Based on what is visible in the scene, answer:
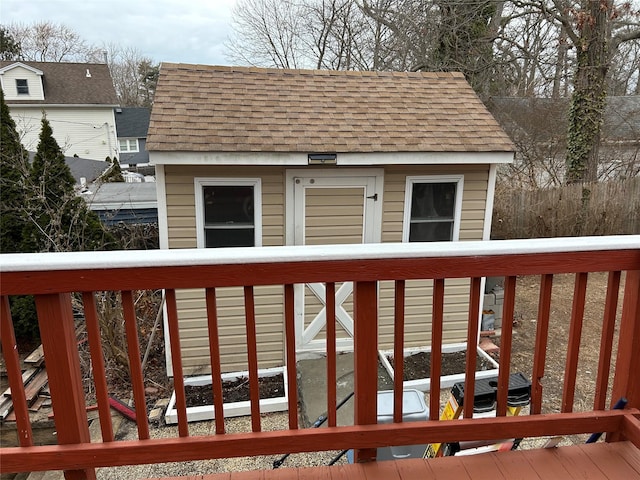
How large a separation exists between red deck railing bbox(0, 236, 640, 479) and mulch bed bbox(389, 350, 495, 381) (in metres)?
2.96

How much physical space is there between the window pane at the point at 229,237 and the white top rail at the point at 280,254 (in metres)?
3.06

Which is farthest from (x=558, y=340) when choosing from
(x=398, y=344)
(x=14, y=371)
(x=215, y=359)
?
(x=14, y=371)

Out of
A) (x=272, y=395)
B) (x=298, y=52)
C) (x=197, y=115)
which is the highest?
(x=298, y=52)

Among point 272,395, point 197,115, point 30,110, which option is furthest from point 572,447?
point 30,110

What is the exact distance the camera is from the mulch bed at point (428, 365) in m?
4.46

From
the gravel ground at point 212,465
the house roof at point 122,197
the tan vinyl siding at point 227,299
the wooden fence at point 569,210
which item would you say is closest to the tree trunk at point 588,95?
the wooden fence at point 569,210

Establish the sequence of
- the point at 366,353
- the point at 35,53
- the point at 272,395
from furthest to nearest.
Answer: the point at 35,53 → the point at 272,395 → the point at 366,353

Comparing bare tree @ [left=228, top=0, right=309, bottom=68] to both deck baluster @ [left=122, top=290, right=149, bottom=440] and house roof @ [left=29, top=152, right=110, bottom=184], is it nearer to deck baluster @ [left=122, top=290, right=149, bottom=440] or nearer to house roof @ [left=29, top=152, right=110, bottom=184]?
house roof @ [left=29, top=152, right=110, bottom=184]

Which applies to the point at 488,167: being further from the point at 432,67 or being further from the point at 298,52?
the point at 298,52

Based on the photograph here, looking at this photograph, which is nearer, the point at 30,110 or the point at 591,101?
the point at 591,101

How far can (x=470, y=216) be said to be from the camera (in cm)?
475

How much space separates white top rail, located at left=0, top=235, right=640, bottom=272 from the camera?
4.00ft

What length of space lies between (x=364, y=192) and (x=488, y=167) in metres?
1.42

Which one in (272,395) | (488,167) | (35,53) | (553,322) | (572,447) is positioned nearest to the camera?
(572,447)
